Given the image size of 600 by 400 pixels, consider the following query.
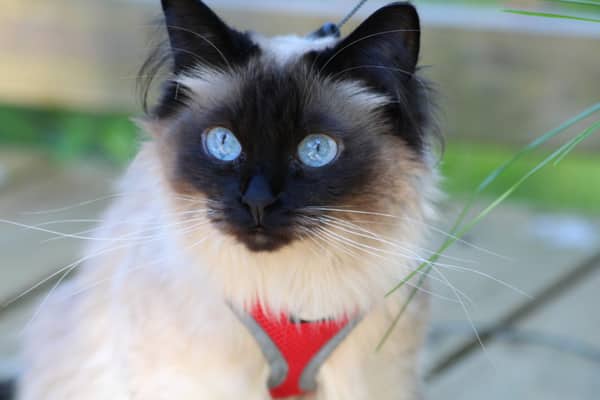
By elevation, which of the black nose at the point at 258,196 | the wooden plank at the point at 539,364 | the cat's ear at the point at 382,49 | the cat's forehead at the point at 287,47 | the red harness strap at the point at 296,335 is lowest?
the wooden plank at the point at 539,364

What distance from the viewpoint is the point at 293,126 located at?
134cm

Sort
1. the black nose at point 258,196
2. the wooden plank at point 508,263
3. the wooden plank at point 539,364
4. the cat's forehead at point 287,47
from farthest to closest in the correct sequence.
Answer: the wooden plank at point 508,263 < the wooden plank at point 539,364 < the cat's forehead at point 287,47 < the black nose at point 258,196

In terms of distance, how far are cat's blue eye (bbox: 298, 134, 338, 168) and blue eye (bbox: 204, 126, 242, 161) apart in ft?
0.34

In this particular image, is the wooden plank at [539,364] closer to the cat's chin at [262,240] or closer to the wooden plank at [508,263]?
the wooden plank at [508,263]

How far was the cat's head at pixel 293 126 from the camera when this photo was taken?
1.33m

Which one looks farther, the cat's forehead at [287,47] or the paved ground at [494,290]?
the paved ground at [494,290]

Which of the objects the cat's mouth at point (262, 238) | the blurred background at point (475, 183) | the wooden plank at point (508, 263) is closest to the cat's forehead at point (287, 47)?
the cat's mouth at point (262, 238)

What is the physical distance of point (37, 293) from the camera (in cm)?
Answer: 236

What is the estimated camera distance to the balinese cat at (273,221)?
1.34 meters

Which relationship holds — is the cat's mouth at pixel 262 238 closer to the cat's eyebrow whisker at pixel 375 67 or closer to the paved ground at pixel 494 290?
the cat's eyebrow whisker at pixel 375 67

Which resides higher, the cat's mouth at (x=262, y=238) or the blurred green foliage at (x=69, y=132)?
the blurred green foliage at (x=69, y=132)

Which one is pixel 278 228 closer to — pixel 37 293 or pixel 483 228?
pixel 37 293

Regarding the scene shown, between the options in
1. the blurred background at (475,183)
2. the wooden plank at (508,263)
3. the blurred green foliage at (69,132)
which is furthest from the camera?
the blurred green foliage at (69,132)

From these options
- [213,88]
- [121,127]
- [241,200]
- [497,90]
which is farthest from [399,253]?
[121,127]
